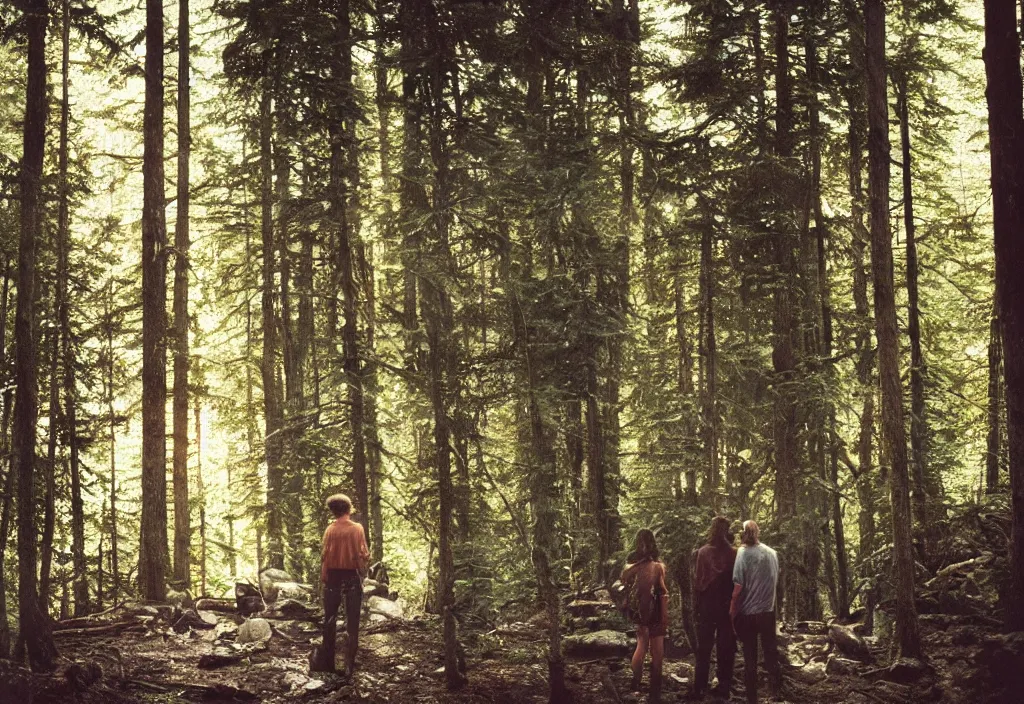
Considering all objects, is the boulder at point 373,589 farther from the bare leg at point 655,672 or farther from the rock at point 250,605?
the bare leg at point 655,672

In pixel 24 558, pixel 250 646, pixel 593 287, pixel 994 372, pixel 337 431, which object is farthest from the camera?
A: pixel 994 372

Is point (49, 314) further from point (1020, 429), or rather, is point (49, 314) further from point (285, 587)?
point (1020, 429)

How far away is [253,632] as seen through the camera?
1309 cm

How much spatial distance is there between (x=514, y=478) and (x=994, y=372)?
12302 mm

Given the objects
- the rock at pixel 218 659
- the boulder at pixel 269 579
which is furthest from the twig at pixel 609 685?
the boulder at pixel 269 579

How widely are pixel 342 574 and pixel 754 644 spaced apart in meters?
5.32

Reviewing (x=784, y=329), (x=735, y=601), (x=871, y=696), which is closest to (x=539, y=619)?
(x=735, y=601)

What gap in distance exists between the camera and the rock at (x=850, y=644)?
1313 centimetres

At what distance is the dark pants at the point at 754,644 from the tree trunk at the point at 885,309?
2740 mm

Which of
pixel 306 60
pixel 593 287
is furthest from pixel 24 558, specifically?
pixel 593 287

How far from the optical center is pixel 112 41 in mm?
12836

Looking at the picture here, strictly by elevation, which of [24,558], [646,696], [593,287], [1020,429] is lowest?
[646,696]

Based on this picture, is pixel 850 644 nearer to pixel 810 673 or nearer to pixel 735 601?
pixel 810 673

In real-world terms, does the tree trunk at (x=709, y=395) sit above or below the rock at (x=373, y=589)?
above
